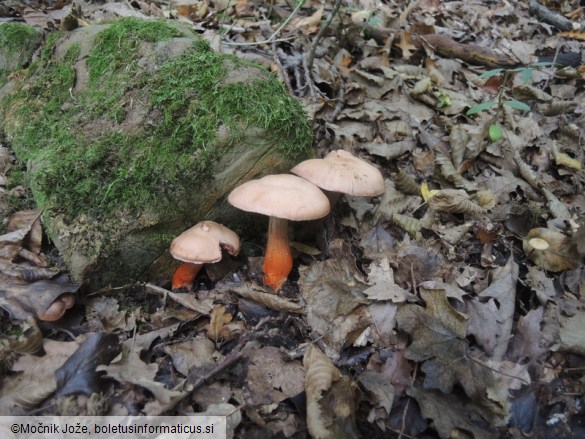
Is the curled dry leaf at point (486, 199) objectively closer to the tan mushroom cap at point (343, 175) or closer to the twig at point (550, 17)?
the tan mushroom cap at point (343, 175)

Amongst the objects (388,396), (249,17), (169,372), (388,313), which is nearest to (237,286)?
(169,372)

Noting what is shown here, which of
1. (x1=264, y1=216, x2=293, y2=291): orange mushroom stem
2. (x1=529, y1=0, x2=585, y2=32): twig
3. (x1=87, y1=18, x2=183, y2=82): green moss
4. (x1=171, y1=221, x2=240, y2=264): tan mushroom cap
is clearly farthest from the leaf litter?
(x1=529, y1=0, x2=585, y2=32): twig

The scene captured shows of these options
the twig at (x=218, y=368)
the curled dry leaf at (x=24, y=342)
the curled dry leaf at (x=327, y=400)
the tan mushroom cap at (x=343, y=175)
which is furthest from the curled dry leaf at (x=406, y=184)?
the curled dry leaf at (x=24, y=342)

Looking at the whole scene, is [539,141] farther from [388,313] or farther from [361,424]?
[361,424]

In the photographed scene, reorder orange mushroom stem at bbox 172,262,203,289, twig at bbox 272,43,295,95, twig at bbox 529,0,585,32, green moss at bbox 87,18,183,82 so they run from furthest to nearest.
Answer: twig at bbox 529,0,585,32 → twig at bbox 272,43,295,95 → green moss at bbox 87,18,183,82 → orange mushroom stem at bbox 172,262,203,289

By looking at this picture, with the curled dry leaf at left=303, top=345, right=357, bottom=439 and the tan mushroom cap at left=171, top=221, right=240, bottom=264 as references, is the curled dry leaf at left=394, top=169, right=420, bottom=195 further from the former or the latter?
the curled dry leaf at left=303, top=345, right=357, bottom=439

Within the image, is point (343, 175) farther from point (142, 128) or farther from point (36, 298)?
point (36, 298)
